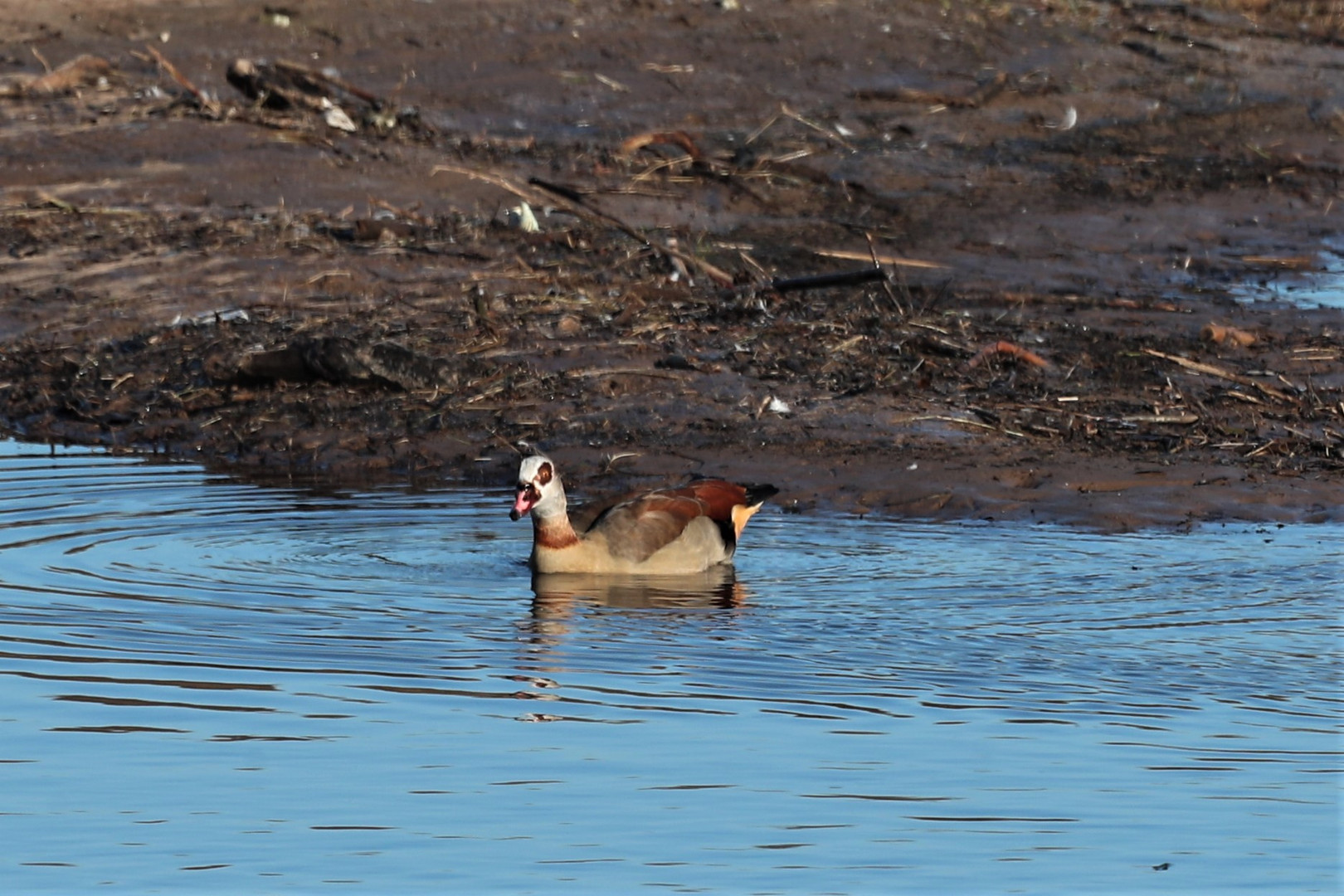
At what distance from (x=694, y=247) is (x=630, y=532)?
709 centimetres

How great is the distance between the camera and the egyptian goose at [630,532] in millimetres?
9086

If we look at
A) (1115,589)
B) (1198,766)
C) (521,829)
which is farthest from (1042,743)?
(1115,589)

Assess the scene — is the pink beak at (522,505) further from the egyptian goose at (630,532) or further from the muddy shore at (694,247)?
the muddy shore at (694,247)

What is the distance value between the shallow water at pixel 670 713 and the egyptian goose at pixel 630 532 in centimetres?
18

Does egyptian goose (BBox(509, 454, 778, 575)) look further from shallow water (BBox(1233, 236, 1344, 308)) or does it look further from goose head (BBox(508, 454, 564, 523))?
shallow water (BBox(1233, 236, 1344, 308))

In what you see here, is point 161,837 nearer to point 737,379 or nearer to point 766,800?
point 766,800

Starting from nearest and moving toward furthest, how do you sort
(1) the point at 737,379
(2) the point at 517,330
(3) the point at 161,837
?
(3) the point at 161,837 < (1) the point at 737,379 < (2) the point at 517,330

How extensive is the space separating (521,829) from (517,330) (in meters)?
7.79

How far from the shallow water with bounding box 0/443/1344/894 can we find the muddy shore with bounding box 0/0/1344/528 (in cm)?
169

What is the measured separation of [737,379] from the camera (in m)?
12.3

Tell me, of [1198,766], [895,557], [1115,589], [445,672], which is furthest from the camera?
[895,557]

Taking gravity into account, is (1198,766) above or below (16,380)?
below

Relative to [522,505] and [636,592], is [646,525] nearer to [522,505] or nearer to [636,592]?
[636,592]

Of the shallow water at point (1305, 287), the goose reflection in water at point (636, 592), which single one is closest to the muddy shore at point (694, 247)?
the shallow water at point (1305, 287)
